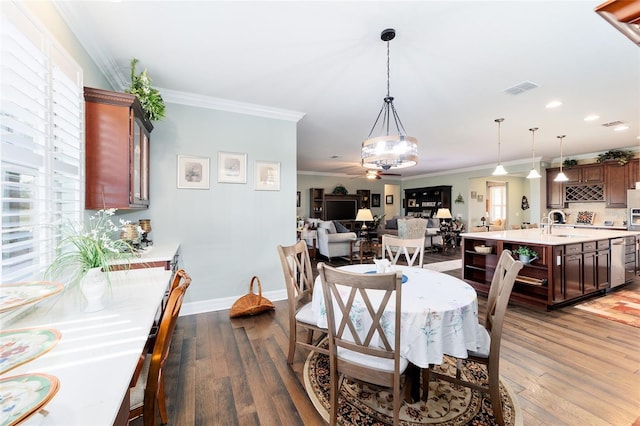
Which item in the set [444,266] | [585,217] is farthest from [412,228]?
[585,217]

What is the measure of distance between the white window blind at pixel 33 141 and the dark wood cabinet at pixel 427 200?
10.0 m

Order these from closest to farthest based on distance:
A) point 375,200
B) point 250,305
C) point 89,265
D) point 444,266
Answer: point 89,265 → point 250,305 → point 444,266 → point 375,200

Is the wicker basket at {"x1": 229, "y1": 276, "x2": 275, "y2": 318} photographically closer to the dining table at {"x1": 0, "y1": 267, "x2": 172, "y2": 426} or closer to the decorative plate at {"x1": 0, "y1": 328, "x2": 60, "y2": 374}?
the dining table at {"x1": 0, "y1": 267, "x2": 172, "y2": 426}

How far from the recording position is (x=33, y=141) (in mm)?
1570

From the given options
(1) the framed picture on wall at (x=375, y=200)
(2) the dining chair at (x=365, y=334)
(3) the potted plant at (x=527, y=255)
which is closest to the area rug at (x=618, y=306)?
(3) the potted plant at (x=527, y=255)

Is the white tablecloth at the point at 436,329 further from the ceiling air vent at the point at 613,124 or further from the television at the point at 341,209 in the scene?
the television at the point at 341,209

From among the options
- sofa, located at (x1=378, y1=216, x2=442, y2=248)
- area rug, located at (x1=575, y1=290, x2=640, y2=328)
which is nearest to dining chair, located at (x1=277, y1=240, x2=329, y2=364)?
area rug, located at (x1=575, y1=290, x2=640, y2=328)

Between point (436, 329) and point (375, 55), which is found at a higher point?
point (375, 55)

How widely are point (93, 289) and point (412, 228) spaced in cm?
677

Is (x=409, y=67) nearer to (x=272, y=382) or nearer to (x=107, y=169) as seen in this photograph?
(x=107, y=169)

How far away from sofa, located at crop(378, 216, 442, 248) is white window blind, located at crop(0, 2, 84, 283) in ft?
21.0

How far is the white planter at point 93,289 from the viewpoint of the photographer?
Answer: 54.2 inches

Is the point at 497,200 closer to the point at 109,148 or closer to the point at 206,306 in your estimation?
the point at 206,306

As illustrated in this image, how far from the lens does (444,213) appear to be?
27.4ft
